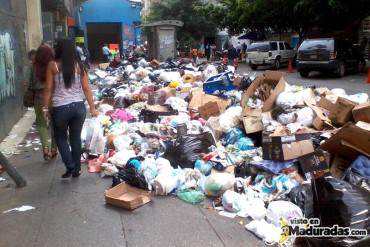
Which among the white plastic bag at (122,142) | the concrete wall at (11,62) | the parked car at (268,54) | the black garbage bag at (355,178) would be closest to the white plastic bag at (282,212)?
the black garbage bag at (355,178)

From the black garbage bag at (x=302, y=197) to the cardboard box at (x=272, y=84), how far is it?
298 centimetres

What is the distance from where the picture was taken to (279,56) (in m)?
27.2

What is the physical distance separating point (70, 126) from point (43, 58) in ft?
3.20

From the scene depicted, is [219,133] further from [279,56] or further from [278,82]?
[279,56]

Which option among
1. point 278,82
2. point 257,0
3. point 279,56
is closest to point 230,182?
point 278,82

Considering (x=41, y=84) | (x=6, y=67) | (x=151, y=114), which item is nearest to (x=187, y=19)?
(x=6, y=67)

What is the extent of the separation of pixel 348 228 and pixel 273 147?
213cm

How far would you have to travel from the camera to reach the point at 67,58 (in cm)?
562

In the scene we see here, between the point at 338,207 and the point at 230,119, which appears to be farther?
the point at 230,119

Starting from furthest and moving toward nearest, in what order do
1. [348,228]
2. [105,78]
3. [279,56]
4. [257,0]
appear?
[257,0], [279,56], [105,78], [348,228]

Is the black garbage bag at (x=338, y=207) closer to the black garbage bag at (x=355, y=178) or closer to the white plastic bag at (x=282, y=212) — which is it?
the white plastic bag at (x=282, y=212)

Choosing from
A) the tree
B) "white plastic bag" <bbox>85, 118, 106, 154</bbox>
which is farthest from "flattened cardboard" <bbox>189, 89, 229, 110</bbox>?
the tree

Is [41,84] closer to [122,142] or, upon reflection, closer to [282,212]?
[122,142]

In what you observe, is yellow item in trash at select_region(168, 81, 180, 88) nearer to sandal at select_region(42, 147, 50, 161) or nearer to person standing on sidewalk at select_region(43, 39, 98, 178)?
sandal at select_region(42, 147, 50, 161)
